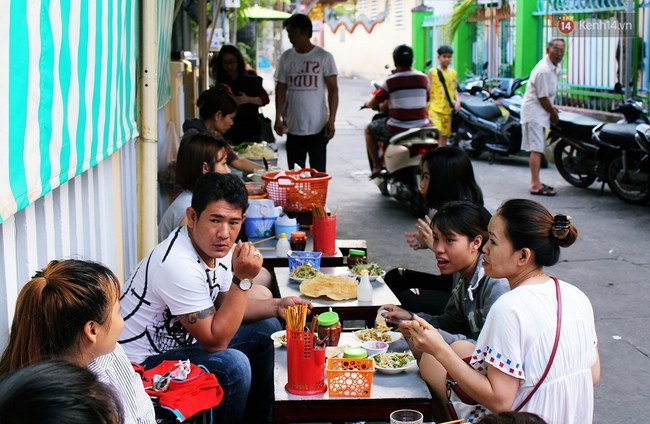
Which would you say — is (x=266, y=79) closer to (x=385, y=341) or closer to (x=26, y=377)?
(x=385, y=341)

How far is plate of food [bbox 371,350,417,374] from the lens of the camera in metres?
2.90

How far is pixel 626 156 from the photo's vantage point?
8906 millimetres

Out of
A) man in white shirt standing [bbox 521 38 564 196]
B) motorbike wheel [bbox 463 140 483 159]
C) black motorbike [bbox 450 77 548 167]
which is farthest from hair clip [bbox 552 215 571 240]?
motorbike wheel [bbox 463 140 483 159]

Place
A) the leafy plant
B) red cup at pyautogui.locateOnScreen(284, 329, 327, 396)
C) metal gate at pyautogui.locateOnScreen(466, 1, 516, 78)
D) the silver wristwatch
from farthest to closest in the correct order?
metal gate at pyautogui.locateOnScreen(466, 1, 516, 78) < the leafy plant < the silver wristwatch < red cup at pyautogui.locateOnScreen(284, 329, 327, 396)

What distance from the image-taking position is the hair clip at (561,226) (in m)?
2.59

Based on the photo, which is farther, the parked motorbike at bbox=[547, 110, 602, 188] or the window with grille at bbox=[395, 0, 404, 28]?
the window with grille at bbox=[395, 0, 404, 28]

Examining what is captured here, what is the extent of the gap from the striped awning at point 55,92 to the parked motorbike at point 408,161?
506 cm

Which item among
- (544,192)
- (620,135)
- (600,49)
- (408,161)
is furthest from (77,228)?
(600,49)

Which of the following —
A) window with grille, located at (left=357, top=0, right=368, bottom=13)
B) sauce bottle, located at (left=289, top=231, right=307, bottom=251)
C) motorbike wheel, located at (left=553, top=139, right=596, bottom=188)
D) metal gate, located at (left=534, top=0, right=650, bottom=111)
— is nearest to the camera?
sauce bottle, located at (left=289, top=231, right=307, bottom=251)

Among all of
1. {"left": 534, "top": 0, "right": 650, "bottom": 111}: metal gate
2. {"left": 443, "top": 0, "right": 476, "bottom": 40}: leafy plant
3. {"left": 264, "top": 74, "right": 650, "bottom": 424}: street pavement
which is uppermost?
{"left": 443, "top": 0, "right": 476, "bottom": 40}: leafy plant

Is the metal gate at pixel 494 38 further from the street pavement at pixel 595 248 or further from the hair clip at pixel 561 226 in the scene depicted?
the hair clip at pixel 561 226

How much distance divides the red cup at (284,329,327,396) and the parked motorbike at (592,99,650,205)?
6770 millimetres

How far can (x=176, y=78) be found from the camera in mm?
8250

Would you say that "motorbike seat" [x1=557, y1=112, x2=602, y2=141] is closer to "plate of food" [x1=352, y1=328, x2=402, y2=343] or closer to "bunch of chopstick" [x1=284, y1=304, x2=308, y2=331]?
"plate of food" [x1=352, y1=328, x2=402, y2=343]
